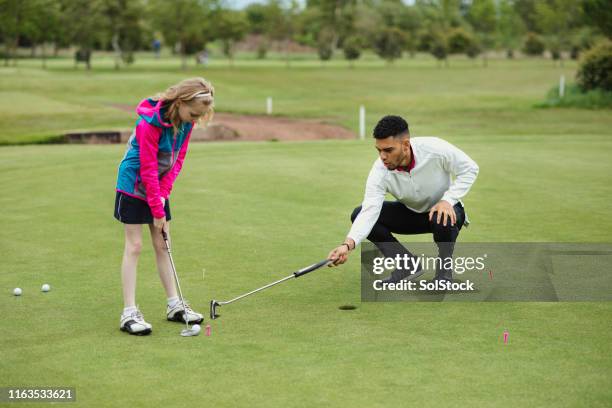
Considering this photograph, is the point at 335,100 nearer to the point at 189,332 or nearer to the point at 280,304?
the point at 280,304

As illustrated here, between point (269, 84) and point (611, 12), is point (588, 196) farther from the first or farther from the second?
point (269, 84)

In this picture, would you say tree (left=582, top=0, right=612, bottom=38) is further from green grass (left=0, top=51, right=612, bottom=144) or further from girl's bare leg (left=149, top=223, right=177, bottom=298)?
girl's bare leg (left=149, top=223, right=177, bottom=298)

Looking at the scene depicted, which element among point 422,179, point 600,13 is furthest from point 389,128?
point 600,13

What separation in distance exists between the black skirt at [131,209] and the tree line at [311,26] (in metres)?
31.3

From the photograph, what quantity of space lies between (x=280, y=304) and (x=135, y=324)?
1.34 meters

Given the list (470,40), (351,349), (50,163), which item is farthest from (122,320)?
(470,40)

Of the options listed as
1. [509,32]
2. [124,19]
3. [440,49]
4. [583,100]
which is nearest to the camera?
[583,100]

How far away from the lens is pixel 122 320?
6324 millimetres

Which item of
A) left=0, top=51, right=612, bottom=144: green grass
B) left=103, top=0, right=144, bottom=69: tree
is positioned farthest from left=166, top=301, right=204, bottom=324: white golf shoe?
left=103, top=0, right=144, bottom=69: tree

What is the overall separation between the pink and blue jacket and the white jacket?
66.3 inches

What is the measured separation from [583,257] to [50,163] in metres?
11.8

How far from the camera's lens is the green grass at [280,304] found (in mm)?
5100

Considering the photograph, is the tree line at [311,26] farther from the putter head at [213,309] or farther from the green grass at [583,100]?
the putter head at [213,309]

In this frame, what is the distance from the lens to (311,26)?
122 meters
